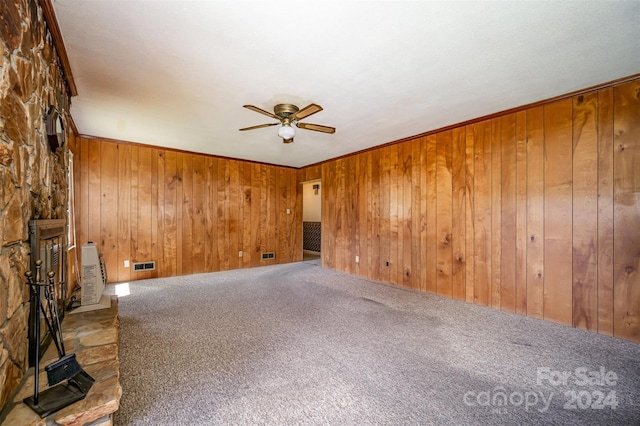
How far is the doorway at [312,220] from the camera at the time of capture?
8164 mm

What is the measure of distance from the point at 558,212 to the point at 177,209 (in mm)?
5479

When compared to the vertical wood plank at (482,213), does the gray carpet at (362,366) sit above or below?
below

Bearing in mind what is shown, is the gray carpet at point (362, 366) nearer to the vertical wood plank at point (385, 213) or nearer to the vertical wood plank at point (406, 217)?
the vertical wood plank at point (406, 217)

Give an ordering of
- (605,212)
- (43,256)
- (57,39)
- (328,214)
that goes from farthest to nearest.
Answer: (328,214), (605,212), (57,39), (43,256)

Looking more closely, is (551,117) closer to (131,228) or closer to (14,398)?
(14,398)

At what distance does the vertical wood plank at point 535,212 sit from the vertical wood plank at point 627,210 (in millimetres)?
536

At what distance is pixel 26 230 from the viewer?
4.40 ft

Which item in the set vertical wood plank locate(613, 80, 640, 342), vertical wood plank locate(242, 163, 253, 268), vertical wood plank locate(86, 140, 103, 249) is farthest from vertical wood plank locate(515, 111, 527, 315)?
vertical wood plank locate(86, 140, 103, 249)

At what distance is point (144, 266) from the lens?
4.57 meters

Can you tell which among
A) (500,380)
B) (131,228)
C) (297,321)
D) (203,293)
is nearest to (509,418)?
(500,380)

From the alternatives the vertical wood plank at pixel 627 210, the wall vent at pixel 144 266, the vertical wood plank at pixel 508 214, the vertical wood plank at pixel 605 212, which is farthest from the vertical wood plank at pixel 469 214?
the wall vent at pixel 144 266

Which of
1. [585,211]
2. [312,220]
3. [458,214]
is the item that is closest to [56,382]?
[458,214]

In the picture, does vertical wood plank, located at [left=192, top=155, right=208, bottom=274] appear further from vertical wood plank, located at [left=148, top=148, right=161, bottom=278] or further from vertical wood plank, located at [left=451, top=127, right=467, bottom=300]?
vertical wood plank, located at [left=451, top=127, right=467, bottom=300]

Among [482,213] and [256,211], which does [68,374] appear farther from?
[256,211]
